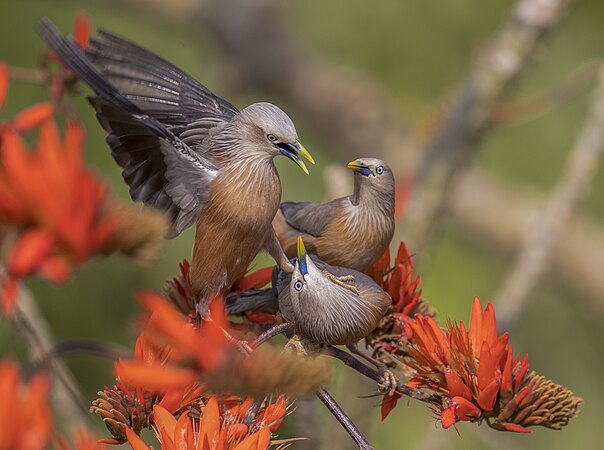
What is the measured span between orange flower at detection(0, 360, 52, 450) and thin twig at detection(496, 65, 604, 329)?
1.02 meters

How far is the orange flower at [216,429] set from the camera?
55cm

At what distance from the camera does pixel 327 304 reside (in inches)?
22.9

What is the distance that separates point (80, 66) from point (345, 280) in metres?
0.22

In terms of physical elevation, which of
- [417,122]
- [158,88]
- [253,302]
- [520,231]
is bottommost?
[520,231]

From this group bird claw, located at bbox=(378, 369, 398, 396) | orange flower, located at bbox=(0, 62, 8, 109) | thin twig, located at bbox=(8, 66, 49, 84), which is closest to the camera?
orange flower, located at bbox=(0, 62, 8, 109)

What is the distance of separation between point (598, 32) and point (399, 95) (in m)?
0.64

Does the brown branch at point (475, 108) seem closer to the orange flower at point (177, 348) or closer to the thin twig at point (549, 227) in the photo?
the thin twig at point (549, 227)

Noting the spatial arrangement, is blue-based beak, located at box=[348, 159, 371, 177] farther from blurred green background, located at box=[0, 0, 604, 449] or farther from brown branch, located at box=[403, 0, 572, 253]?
blurred green background, located at box=[0, 0, 604, 449]

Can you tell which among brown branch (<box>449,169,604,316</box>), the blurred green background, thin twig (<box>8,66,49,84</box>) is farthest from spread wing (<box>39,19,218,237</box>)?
brown branch (<box>449,169,604,316</box>)

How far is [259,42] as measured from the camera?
2.65 metres

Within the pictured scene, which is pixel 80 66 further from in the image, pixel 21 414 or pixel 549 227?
pixel 549 227

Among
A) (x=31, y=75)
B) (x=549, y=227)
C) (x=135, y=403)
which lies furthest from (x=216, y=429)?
(x=549, y=227)

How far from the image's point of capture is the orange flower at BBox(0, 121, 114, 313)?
0.45 meters

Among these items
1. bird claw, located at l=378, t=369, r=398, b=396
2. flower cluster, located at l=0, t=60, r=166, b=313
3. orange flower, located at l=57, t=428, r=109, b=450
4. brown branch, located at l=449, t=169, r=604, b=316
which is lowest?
brown branch, located at l=449, t=169, r=604, b=316
